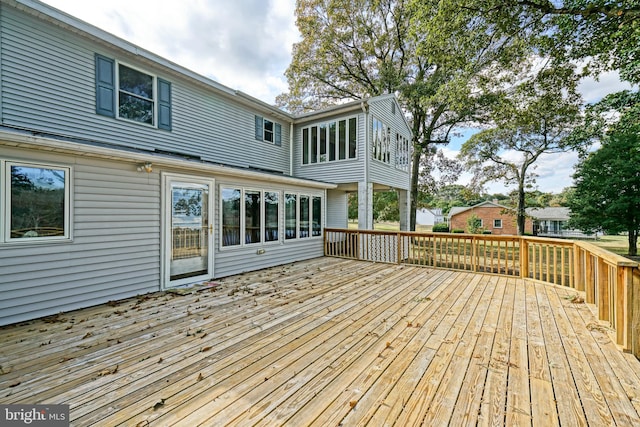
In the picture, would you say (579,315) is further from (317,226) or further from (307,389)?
(317,226)

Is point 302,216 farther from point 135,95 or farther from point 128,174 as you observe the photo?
point 135,95

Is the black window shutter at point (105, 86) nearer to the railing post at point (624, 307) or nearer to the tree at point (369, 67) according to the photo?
the railing post at point (624, 307)

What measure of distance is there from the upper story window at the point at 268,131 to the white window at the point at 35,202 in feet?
20.5

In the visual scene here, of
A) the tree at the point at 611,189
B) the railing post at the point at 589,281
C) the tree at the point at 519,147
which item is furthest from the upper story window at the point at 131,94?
the tree at the point at 611,189

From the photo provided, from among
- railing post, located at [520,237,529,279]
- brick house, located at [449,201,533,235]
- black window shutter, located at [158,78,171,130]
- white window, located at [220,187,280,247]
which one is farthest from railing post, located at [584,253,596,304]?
brick house, located at [449,201,533,235]

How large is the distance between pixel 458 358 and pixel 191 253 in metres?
5.05

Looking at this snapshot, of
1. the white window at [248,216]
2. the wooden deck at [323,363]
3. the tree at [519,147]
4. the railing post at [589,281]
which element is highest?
the tree at [519,147]

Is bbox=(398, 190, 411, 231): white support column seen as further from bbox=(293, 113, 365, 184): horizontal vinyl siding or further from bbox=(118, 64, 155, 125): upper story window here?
bbox=(118, 64, 155, 125): upper story window

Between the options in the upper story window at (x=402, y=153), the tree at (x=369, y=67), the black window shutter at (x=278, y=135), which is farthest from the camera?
the tree at (x=369, y=67)

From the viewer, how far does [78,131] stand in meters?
5.61

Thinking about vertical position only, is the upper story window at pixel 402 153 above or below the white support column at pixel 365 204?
above

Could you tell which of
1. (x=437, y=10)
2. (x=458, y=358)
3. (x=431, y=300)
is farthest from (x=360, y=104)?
(x=458, y=358)

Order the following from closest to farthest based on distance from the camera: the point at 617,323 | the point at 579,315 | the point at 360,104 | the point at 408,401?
the point at 408,401 → the point at 617,323 → the point at 579,315 → the point at 360,104

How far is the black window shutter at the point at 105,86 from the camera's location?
588cm
